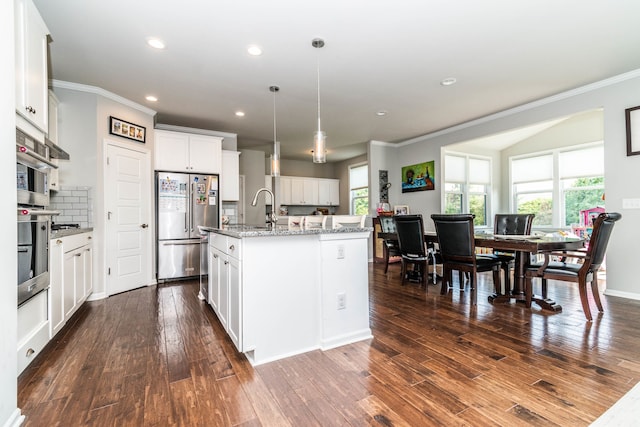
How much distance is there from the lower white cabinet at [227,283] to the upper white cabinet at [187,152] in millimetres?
2258

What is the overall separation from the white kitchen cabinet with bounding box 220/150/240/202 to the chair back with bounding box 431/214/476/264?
11.6 ft

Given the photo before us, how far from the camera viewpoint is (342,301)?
89.1 inches

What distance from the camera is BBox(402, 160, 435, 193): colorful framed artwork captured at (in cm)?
603

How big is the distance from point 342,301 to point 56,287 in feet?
7.39

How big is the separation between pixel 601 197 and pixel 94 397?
749cm

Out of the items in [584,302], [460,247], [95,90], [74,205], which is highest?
[95,90]

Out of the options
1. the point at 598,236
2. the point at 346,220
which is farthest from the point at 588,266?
the point at 346,220

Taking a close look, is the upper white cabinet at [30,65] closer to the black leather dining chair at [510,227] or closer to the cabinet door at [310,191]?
the black leather dining chair at [510,227]

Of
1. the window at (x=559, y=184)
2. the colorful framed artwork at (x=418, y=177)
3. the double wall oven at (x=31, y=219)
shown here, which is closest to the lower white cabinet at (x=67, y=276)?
the double wall oven at (x=31, y=219)

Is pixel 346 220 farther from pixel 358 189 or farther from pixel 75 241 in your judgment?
pixel 358 189

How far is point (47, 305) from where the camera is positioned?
2.18m

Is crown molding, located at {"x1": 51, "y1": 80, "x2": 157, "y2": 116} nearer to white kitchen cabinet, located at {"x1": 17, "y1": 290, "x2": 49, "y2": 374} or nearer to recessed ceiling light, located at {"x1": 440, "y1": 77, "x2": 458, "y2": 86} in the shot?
white kitchen cabinet, located at {"x1": 17, "y1": 290, "x2": 49, "y2": 374}

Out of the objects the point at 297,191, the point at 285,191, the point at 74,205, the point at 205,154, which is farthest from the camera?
the point at 297,191

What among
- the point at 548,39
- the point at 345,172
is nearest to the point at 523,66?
the point at 548,39
